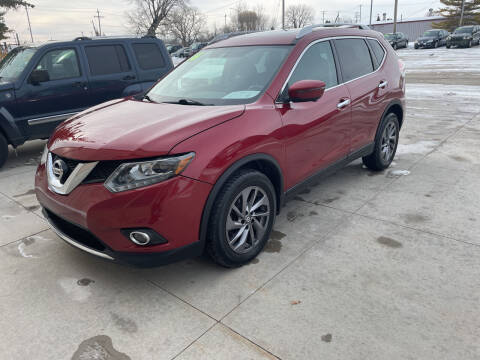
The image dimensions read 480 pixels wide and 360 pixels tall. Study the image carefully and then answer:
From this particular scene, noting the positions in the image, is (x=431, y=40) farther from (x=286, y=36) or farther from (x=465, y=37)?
(x=286, y=36)

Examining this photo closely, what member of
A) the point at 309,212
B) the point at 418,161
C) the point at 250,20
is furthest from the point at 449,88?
the point at 250,20

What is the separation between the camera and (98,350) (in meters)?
2.25

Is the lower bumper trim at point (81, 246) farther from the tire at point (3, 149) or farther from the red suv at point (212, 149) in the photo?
the tire at point (3, 149)

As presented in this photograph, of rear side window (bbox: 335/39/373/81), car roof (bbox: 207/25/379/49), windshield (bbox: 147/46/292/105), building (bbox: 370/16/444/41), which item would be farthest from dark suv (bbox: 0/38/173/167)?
building (bbox: 370/16/444/41)

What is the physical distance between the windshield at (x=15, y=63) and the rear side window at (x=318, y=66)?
4.43 metres

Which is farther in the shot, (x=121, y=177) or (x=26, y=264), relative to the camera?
(x=26, y=264)

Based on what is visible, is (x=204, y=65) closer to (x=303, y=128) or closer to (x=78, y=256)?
(x=303, y=128)

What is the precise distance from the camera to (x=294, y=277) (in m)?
2.86

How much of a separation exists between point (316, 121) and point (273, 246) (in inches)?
46.3

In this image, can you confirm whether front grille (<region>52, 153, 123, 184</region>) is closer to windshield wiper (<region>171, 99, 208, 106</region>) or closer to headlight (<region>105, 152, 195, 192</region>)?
headlight (<region>105, 152, 195, 192</region>)

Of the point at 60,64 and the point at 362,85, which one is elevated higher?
Answer: the point at 60,64

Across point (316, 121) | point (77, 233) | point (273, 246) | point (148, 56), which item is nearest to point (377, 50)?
point (316, 121)

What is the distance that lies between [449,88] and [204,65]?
10.1 meters

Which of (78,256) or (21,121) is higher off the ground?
(21,121)
